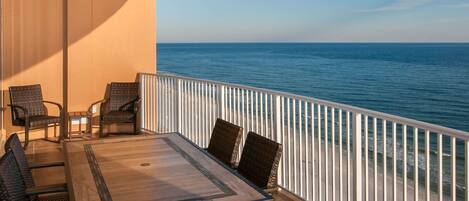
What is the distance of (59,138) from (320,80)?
29022 millimetres

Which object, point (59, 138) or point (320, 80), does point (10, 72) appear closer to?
point (59, 138)

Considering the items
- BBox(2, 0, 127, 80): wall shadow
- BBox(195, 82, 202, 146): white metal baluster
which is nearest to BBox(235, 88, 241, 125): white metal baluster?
BBox(195, 82, 202, 146): white metal baluster

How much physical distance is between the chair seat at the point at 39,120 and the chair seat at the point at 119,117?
68 centimetres

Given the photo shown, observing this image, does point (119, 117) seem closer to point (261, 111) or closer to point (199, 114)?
point (199, 114)

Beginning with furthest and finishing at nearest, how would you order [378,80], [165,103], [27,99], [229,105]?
[378,80]
[165,103]
[27,99]
[229,105]

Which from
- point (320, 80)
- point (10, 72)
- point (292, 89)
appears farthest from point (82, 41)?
point (320, 80)

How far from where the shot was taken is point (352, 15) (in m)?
40.2

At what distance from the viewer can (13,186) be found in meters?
1.91

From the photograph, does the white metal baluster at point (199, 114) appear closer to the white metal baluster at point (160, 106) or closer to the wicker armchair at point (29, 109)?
the white metal baluster at point (160, 106)

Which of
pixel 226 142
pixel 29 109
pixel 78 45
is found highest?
pixel 78 45

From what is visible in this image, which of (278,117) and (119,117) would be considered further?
(119,117)

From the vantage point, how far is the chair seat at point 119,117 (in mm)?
6184

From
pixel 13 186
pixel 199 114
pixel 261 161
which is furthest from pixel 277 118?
pixel 13 186

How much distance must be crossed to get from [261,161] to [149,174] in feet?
2.12
